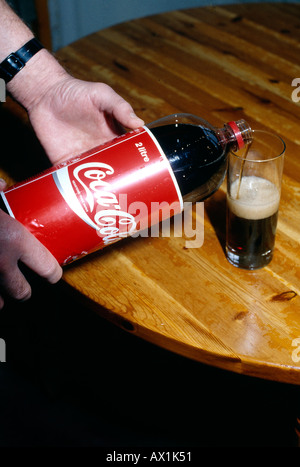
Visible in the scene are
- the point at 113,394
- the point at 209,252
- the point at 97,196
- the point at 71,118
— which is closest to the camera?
the point at 97,196

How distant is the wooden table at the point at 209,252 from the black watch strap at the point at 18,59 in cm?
26

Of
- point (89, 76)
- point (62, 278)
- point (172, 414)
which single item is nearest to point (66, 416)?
point (172, 414)

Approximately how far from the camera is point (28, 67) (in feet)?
3.26

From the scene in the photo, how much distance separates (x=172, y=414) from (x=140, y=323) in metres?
0.81

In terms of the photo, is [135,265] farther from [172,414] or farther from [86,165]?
[172,414]

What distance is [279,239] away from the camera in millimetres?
795

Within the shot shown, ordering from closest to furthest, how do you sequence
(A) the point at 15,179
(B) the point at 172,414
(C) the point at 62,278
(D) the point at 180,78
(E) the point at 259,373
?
1. (E) the point at 259,373
2. (C) the point at 62,278
3. (A) the point at 15,179
4. (D) the point at 180,78
5. (B) the point at 172,414

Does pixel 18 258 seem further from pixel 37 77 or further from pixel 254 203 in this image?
pixel 37 77

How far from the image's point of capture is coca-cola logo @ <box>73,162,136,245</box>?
66 centimetres

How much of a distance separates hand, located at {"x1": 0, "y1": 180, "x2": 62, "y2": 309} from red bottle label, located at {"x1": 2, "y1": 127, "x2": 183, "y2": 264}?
1 centimetres

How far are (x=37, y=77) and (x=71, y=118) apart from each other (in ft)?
0.42

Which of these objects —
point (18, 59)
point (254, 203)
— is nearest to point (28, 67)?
point (18, 59)

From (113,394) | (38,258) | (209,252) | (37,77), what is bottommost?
(113,394)

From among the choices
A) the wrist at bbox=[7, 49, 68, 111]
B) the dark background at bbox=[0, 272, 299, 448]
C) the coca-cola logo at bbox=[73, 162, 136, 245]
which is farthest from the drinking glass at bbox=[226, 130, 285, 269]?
the dark background at bbox=[0, 272, 299, 448]
